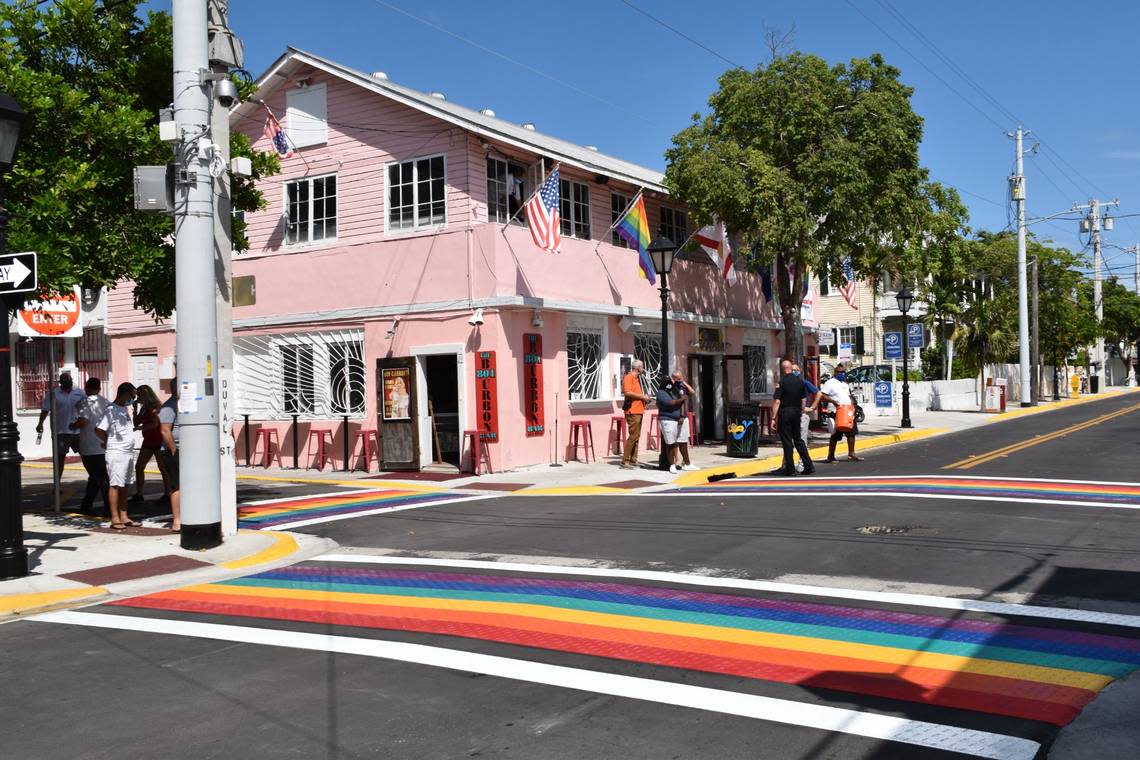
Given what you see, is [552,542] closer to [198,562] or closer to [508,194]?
[198,562]

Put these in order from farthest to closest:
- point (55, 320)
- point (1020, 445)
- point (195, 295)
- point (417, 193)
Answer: point (1020, 445) < point (417, 193) < point (55, 320) < point (195, 295)

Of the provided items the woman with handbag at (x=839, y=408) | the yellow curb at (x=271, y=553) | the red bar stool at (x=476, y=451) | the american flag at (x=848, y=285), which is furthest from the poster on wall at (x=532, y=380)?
the american flag at (x=848, y=285)

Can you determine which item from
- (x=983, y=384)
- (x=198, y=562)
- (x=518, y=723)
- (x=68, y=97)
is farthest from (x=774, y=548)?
(x=983, y=384)

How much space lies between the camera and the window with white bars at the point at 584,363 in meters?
Result: 20.7

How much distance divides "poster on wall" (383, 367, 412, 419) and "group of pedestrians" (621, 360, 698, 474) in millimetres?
4252

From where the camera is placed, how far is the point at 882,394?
35094 millimetres

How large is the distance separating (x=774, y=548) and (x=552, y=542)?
239cm

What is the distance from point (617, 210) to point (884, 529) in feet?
45.3

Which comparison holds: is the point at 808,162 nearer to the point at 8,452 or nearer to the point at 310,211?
the point at 310,211

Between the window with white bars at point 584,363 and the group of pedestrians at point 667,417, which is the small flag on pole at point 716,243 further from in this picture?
the group of pedestrians at point 667,417

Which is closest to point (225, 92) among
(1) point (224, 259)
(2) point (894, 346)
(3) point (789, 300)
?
(1) point (224, 259)

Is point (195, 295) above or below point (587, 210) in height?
below

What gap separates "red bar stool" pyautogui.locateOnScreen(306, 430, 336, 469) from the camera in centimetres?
2034

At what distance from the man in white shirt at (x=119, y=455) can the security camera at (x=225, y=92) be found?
381 centimetres
